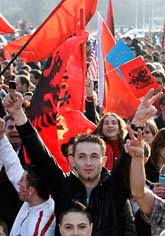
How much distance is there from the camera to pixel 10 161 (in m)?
6.38

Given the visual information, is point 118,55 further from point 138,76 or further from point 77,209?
point 77,209

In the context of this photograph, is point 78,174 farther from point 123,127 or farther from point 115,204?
point 123,127

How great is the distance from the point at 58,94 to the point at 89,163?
153 cm

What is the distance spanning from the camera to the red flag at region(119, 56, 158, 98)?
10008 millimetres

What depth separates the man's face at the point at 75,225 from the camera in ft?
17.1

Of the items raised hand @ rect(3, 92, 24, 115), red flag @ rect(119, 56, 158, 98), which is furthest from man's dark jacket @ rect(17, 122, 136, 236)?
red flag @ rect(119, 56, 158, 98)

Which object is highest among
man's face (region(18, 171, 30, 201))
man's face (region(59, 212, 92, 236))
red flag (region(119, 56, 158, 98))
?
red flag (region(119, 56, 158, 98))

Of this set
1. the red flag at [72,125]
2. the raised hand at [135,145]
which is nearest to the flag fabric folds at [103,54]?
the red flag at [72,125]

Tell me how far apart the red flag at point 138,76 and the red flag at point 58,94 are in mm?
1894

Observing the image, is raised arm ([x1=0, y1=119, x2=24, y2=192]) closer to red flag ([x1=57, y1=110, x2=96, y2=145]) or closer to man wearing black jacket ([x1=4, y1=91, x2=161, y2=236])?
man wearing black jacket ([x1=4, y1=91, x2=161, y2=236])

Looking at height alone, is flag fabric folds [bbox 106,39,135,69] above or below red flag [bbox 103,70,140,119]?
above

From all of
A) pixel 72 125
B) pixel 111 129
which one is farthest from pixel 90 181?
pixel 111 129

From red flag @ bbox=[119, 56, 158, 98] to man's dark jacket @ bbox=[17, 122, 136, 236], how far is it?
4.28m

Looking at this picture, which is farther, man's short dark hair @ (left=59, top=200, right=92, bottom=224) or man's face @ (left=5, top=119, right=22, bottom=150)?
man's face @ (left=5, top=119, right=22, bottom=150)
